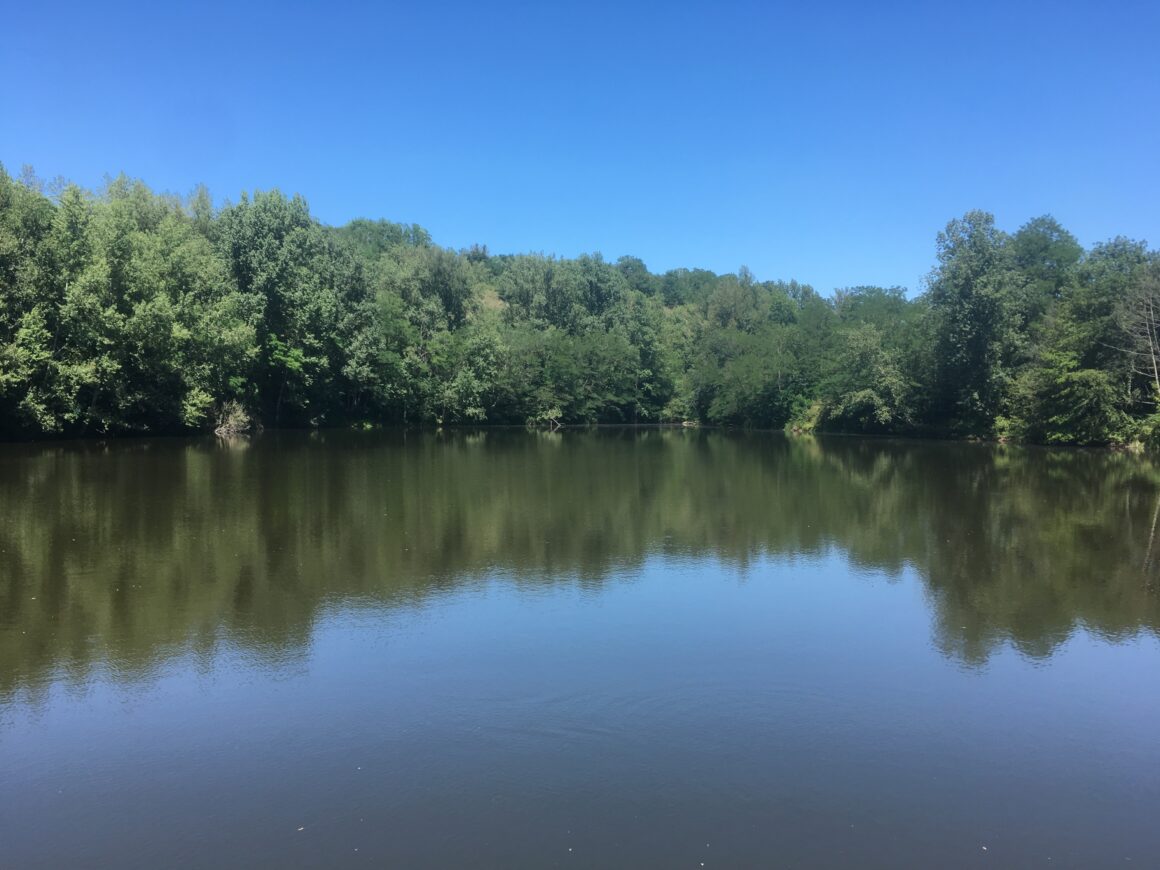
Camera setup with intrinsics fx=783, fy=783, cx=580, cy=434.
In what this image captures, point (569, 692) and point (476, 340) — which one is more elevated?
point (476, 340)

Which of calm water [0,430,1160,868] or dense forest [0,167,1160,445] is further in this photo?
dense forest [0,167,1160,445]

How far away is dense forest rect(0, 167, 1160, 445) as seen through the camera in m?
35.6

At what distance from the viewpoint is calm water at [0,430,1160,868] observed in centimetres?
476

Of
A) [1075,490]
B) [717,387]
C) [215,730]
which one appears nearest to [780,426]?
A: [717,387]

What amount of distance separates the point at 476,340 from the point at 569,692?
59.1 metres

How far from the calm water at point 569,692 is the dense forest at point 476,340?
78.6ft

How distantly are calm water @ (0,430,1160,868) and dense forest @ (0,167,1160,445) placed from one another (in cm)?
2397

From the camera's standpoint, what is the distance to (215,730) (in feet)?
20.0

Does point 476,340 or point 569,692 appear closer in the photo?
point 569,692

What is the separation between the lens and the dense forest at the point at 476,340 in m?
35.6

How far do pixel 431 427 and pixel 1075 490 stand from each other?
47.3 metres

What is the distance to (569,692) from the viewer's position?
691 cm

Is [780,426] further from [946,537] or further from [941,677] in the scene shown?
[941,677]

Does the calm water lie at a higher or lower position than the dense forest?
lower
